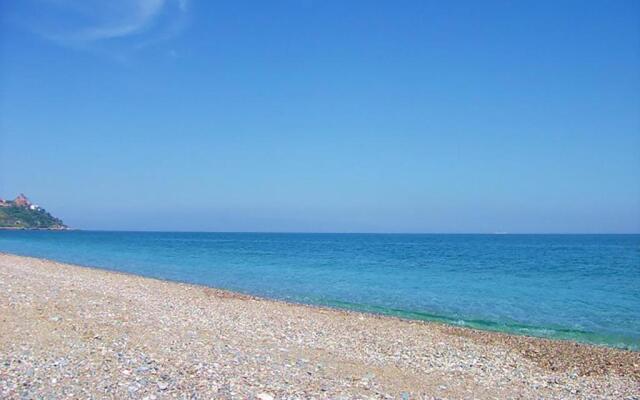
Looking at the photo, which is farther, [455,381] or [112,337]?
[112,337]

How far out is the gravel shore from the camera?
8289 mm

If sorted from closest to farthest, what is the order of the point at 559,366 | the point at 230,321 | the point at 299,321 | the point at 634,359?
the point at 559,366 < the point at 634,359 < the point at 230,321 < the point at 299,321

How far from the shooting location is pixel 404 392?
8.79 meters

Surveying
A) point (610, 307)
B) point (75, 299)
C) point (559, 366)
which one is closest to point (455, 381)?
point (559, 366)

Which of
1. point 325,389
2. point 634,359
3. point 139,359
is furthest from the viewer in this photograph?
point 634,359

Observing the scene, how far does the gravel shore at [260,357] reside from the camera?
8.29 metres

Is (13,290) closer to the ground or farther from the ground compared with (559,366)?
farther from the ground

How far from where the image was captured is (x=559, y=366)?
39.3ft

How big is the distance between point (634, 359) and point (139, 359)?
39.4 feet

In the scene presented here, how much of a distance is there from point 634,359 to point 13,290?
17984 mm

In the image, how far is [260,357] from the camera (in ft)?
34.3

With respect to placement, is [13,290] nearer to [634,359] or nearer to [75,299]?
[75,299]

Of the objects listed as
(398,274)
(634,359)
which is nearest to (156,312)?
(634,359)

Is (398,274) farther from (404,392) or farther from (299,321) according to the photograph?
(404,392)
